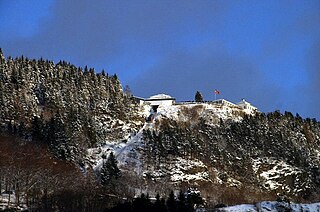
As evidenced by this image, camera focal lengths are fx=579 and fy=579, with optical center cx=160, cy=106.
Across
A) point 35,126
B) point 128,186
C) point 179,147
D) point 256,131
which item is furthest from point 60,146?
point 256,131

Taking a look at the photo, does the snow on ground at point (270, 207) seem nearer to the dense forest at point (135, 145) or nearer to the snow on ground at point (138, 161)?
the dense forest at point (135, 145)

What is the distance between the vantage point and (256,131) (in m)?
188

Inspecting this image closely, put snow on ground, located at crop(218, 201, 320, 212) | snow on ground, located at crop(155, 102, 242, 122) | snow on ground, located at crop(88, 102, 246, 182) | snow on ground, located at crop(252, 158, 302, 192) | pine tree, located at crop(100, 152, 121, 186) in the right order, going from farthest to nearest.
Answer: snow on ground, located at crop(155, 102, 242, 122) < snow on ground, located at crop(252, 158, 302, 192) < snow on ground, located at crop(88, 102, 246, 182) < pine tree, located at crop(100, 152, 121, 186) < snow on ground, located at crop(218, 201, 320, 212)

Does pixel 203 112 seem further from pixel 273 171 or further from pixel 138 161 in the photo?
pixel 138 161

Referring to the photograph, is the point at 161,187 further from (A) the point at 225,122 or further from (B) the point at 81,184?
(A) the point at 225,122

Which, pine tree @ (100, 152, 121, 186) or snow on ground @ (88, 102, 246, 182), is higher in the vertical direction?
snow on ground @ (88, 102, 246, 182)

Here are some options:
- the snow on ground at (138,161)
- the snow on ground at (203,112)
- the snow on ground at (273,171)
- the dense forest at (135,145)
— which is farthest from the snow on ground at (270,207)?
the snow on ground at (203,112)

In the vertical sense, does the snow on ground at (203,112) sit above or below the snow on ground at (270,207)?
above

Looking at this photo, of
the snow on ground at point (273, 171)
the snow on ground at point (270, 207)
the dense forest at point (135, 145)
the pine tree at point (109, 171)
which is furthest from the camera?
the snow on ground at point (273, 171)

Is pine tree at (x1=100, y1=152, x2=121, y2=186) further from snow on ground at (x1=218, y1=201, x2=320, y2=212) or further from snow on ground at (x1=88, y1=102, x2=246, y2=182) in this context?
snow on ground at (x1=218, y1=201, x2=320, y2=212)

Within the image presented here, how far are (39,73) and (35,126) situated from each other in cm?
3785

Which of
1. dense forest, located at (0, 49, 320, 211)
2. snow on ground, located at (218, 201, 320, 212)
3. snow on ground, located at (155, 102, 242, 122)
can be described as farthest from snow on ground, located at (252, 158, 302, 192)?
snow on ground, located at (218, 201, 320, 212)

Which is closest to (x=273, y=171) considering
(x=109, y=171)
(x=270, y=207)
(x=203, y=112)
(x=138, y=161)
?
(x=203, y=112)

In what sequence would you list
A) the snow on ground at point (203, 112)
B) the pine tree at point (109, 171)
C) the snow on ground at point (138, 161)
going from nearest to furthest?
1. the pine tree at point (109, 171)
2. the snow on ground at point (138, 161)
3. the snow on ground at point (203, 112)
